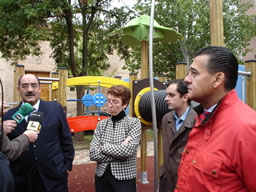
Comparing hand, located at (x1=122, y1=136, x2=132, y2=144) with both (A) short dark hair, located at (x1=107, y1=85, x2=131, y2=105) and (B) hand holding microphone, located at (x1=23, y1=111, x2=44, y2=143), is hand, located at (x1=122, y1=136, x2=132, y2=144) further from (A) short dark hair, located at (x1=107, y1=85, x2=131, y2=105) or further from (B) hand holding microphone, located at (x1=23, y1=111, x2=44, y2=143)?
(B) hand holding microphone, located at (x1=23, y1=111, x2=44, y2=143)

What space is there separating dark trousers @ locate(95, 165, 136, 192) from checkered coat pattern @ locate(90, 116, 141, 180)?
0.04 m

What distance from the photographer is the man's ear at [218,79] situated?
1.31m

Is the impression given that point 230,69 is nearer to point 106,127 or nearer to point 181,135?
point 181,135

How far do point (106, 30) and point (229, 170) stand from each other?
35.8 ft

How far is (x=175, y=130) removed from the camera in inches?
97.4

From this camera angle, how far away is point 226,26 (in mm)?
15219

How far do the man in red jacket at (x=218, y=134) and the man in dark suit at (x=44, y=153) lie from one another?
1554 mm

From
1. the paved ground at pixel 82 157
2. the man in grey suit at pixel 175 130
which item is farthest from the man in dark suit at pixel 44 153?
the paved ground at pixel 82 157

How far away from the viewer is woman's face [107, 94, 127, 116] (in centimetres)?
268

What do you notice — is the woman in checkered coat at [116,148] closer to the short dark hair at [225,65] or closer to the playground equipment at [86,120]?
the short dark hair at [225,65]

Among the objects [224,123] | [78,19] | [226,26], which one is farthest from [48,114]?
[226,26]

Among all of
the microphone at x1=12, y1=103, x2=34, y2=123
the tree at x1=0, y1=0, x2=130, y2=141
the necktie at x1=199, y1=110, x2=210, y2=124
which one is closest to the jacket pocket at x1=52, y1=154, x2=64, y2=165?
the microphone at x1=12, y1=103, x2=34, y2=123

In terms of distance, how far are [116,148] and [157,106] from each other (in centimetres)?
197

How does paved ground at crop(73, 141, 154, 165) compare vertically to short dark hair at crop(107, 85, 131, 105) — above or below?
below
